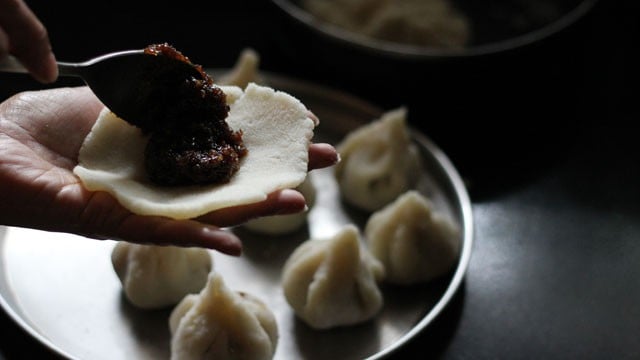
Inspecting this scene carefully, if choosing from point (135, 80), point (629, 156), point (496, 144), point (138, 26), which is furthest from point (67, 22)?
point (629, 156)

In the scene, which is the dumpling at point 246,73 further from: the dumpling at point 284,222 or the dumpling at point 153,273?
the dumpling at point 153,273

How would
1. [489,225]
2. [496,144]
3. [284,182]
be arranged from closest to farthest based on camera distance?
[284,182], [489,225], [496,144]

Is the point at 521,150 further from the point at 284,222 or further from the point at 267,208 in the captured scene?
the point at 267,208

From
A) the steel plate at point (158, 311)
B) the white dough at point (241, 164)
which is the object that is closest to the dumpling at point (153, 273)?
the steel plate at point (158, 311)

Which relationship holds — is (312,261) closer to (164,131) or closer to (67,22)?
(164,131)

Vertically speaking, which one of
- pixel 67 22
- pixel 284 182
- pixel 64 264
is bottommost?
pixel 64 264

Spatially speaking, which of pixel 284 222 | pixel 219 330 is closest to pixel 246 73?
pixel 284 222

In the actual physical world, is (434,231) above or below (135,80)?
below
